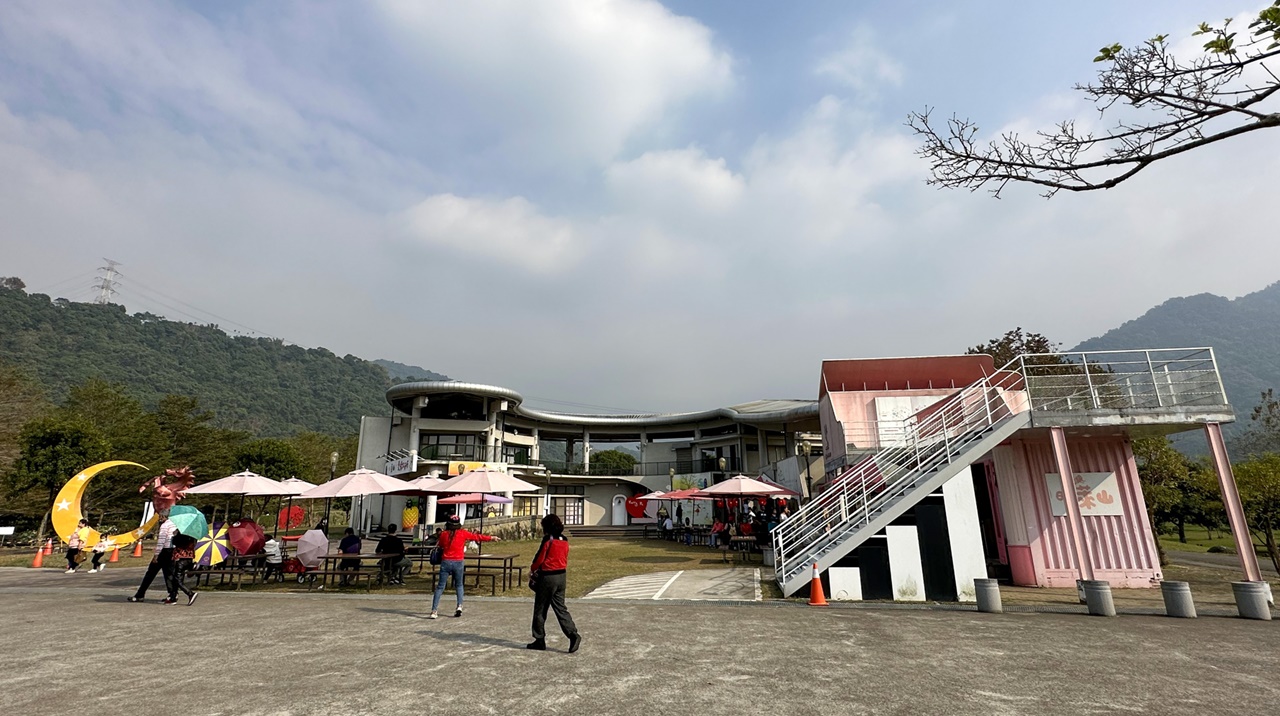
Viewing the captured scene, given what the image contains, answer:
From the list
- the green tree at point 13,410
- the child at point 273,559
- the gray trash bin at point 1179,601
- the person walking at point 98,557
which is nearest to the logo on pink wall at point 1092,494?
the gray trash bin at point 1179,601

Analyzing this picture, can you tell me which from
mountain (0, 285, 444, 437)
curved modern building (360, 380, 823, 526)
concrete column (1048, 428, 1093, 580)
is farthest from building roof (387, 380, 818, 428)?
mountain (0, 285, 444, 437)

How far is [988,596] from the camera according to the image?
902cm

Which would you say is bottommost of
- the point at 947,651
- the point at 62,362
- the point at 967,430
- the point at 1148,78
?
the point at 947,651

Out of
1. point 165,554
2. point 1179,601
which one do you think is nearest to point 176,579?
point 165,554

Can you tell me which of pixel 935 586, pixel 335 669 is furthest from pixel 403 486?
pixel 935 586

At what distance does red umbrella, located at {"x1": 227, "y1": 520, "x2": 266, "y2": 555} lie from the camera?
1280cm

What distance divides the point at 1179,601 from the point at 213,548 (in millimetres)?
17001

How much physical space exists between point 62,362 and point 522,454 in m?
75.1

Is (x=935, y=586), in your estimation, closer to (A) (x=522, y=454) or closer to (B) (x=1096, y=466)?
(B) (x=1096, y=466)

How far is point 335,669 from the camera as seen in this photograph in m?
5.46

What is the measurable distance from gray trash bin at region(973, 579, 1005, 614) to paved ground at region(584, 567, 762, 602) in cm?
361

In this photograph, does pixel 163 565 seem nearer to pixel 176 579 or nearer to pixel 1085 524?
pixel 176 579

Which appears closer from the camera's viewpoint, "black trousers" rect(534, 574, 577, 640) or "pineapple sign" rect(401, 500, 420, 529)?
"black trousers" rect(534, 574, 577, 640)

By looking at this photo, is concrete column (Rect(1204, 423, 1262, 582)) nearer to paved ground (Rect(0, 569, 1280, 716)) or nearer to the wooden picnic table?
paved ground (Rect(0, 569, 1280, 716))
